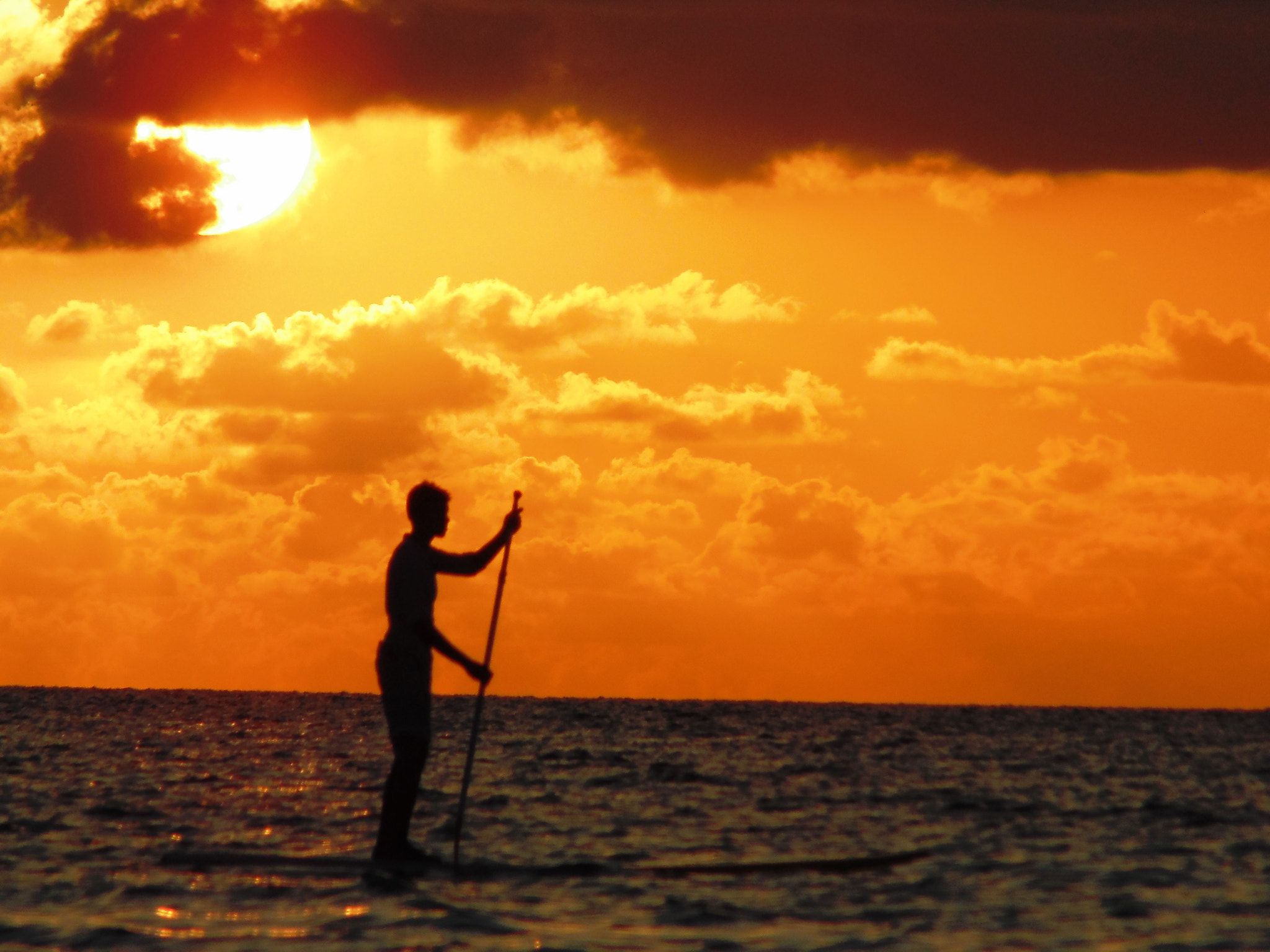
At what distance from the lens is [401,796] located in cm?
1234

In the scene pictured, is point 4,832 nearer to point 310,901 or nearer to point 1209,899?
point 310,901

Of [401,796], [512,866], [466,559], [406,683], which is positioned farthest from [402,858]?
[466,559]

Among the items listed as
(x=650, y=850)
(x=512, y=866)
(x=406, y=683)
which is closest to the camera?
(x=406, y=683)

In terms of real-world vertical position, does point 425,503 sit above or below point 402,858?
above

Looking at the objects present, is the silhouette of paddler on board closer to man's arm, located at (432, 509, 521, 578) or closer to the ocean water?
man's arm, located at (432, 509, 521, 578)

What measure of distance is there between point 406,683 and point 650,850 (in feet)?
10.9

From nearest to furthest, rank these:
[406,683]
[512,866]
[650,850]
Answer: [406,683] → [512,866] → [650,850]

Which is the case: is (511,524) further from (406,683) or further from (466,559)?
(406,683)

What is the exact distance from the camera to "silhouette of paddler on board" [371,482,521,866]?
1232cm

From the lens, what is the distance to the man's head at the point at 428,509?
494 inches

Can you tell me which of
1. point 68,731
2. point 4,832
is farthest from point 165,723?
point 4,832

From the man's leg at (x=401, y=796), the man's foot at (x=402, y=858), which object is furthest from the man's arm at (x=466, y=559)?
the man's foot at (x=402, y=858)

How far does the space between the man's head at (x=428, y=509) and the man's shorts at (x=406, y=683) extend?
2.89 feet

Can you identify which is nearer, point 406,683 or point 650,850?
point 406,683
